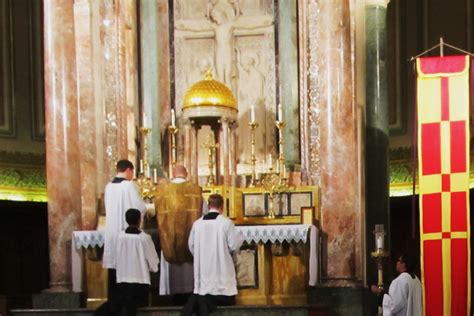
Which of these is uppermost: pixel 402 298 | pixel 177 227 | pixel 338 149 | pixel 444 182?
pixel 338 149

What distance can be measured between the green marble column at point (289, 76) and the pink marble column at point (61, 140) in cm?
278

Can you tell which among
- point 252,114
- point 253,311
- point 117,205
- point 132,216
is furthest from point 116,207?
point 252,114

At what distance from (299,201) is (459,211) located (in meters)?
2.60

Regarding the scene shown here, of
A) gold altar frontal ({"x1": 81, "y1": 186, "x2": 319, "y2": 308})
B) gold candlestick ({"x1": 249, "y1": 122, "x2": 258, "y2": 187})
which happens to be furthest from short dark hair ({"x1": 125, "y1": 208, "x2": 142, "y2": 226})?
gold candlestick ({"x1": 249, "y1": 122, "x2": 258, "y2": 187})

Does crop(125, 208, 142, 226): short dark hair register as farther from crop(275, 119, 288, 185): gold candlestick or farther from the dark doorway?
the dark doorway

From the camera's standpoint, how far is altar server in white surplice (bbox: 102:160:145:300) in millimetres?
16891

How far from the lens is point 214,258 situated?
16484 mm

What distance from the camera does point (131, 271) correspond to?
53.8ft

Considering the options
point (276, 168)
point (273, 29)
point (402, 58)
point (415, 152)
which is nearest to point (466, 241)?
point (415, 152)

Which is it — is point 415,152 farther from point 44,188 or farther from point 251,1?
point 44,188

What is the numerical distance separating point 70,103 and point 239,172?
8.00ft

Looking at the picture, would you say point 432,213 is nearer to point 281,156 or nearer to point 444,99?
point 444,99

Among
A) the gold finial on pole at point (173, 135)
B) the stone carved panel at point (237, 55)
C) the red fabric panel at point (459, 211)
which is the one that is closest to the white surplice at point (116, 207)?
the gold finial on pole at point (173, 135)

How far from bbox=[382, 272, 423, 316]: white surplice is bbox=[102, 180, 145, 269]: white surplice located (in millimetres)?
3121
